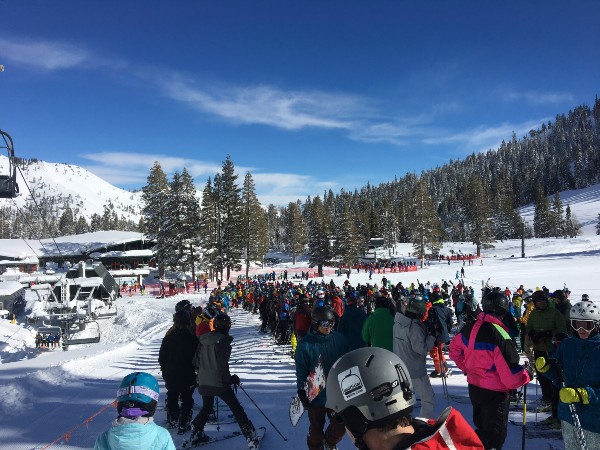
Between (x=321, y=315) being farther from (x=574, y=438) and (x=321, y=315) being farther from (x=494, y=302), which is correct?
(x=574, y=438)

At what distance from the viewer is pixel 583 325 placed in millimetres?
3559

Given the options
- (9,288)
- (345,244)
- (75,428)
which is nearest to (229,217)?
(345,244)

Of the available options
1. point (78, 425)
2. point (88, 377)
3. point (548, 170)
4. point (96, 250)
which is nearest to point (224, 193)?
point (96, 250)

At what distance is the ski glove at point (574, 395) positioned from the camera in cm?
331

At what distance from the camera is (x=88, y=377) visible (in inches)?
371

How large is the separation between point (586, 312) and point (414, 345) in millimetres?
2257

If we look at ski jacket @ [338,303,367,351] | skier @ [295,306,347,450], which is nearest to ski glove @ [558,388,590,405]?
skier @ [295,306,347,450]

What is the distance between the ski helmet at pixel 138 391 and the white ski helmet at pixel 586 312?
3571 mm

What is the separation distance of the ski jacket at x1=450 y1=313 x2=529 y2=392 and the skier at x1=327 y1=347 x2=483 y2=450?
8.15ft

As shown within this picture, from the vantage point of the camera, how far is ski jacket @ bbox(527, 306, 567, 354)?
606cm

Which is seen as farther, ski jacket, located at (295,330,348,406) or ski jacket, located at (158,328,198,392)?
ski jacket, located at (158,328,198,392)

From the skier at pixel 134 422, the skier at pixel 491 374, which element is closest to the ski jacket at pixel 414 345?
the skier at pixel 491 374

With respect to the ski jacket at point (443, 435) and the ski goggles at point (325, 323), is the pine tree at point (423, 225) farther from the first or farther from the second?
the ski jacket at point (443, 435)

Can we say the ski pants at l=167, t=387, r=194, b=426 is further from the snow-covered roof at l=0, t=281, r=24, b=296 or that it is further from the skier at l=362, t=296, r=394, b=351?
the snow-covered roof at l=0, t=281, r=24, b=296
